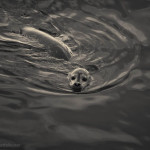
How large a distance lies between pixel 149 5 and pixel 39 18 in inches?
136

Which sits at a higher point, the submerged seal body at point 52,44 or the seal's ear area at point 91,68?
the submerged seal body at point 52,44

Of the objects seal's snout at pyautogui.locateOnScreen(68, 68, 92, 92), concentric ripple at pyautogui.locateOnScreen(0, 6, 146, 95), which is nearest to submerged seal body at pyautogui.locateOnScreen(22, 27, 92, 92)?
seal's snout at pyautogui.locateOnScreen(68, 68, 92, 92)

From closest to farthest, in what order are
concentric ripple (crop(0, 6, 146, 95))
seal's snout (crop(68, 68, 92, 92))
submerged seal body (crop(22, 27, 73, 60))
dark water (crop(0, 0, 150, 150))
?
dark water (crop(0, 0, 150, 150))
seal's snout (crop(68, 68, 92, 92))
concentric ripple (crop(0, 6, 146, 95))
submerged seal body (crop(22, 27, 73, 60))

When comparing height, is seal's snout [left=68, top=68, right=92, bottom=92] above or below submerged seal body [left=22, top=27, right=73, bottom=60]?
below

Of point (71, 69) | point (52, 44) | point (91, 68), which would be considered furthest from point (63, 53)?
point (91, 68)

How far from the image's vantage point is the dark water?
19.8ft

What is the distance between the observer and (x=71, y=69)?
793cm

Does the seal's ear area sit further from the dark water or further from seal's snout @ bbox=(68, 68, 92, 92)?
seal's snout @ bbox=(68, 68, 92, 92)

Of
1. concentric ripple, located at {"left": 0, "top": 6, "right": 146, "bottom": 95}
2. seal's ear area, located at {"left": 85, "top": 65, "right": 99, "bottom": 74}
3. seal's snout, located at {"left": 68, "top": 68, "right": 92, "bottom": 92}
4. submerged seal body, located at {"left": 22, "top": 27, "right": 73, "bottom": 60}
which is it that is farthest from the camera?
submerged seal body, located at {"left": 22, "top": 27, "right": 73, "bottom": 60}

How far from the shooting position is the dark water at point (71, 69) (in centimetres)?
603

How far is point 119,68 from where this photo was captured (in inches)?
316

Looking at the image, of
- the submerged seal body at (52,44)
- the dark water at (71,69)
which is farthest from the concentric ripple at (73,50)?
the submerged seal body at (52,44)

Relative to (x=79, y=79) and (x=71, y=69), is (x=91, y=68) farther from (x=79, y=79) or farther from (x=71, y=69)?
(x=79, y=79)

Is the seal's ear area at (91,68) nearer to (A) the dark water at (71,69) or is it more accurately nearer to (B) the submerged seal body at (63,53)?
(A) the dark water at (71,69)
